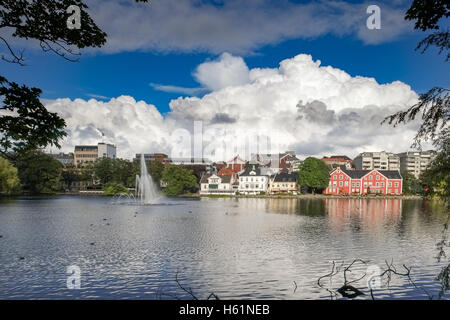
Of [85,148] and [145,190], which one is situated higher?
[85,148]

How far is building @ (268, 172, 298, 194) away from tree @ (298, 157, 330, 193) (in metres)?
6.45

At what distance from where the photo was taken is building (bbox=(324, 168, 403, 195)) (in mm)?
114938

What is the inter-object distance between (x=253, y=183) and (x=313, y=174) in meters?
21.1

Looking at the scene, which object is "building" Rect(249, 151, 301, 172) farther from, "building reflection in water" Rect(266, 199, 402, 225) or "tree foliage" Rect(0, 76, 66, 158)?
"tree foliage" Rect(0, 76, 66, 158)

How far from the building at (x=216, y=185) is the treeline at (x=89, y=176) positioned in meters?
3.98

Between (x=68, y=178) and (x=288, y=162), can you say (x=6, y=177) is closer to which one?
(x=68, y=178)

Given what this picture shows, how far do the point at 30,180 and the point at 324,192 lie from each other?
312ft

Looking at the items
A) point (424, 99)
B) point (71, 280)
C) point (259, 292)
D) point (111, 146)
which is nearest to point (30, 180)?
point (111, 146)

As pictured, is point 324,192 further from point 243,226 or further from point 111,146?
point 111,146

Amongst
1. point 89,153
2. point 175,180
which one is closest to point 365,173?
point 175,180

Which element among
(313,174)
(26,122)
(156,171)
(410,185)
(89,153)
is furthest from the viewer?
(89,153)

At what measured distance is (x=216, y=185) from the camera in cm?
11894

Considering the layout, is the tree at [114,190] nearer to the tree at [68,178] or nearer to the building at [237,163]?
the tree at [68,178]

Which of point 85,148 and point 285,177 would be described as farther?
point 85,148
